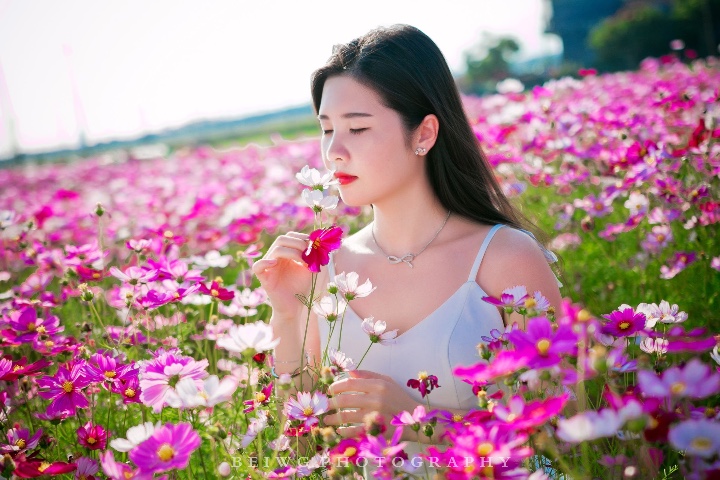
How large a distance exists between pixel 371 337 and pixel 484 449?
54 cm

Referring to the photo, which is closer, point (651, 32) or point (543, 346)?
point (543, 346)

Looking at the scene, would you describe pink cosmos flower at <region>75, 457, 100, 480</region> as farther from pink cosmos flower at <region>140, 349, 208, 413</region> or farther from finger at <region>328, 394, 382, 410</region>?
finger at <region>328, 394, 382, 410</region>

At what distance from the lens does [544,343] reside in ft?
2.65

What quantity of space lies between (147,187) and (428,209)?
443cm

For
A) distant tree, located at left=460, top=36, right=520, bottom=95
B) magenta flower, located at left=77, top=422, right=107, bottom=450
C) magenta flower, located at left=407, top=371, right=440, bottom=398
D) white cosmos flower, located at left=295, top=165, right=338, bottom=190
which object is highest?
white cosmos flower, located at left=295, top=165, right=338, bottom=190

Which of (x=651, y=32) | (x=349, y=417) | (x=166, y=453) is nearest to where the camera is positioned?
(x=166, y=453)

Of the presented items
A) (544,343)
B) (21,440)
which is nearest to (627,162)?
(544,343)

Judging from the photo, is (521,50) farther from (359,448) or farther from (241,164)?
(359,448)

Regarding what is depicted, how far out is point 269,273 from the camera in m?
1.64

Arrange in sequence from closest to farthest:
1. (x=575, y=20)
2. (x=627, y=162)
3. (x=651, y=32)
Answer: (x=627, y=162) → (x=651, y=32) → (x=575, y=20)

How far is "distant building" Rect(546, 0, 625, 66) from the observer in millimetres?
22062

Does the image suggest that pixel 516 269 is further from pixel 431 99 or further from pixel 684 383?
pixel 684 383

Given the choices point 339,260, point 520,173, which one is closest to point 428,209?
point 339,260

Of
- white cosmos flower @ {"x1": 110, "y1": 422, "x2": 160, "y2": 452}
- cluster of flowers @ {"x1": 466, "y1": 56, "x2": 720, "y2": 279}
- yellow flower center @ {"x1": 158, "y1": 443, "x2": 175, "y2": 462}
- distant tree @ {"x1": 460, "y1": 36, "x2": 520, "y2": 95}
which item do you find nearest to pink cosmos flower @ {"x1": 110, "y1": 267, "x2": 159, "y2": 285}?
white cosmos flower @ {"x1": 110, "y1": 422, "x2": 160, "y2": 452}
